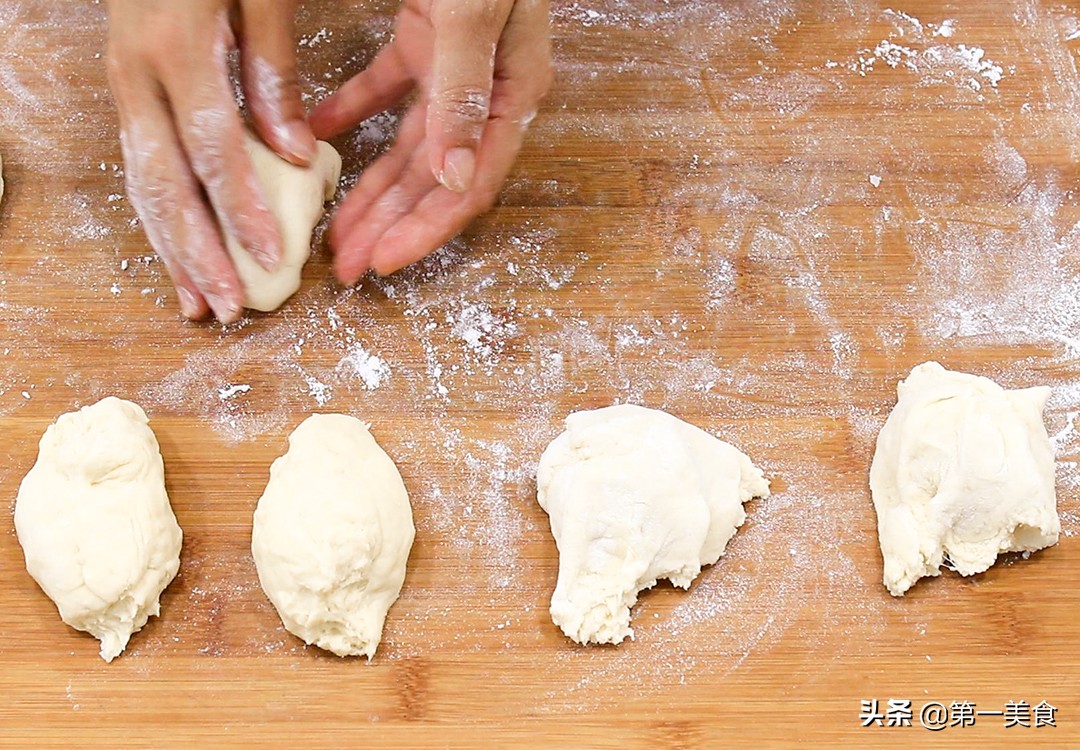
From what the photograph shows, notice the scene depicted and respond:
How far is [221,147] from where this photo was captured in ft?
5.53

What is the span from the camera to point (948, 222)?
6.47 ft

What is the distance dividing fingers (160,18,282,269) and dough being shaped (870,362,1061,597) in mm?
1076

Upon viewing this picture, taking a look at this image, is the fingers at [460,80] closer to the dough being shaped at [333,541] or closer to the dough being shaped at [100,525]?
the dough being shaped at [333,541]

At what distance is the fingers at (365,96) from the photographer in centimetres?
194

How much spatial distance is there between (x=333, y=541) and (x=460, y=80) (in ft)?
2.36

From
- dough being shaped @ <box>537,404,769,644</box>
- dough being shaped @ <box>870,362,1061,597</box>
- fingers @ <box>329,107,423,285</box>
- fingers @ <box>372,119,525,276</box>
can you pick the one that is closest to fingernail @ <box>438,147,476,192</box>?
fingers @ <box>372,119,525,276</box>

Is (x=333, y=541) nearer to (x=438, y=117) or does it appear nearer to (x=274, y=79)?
(x=438, y=117)

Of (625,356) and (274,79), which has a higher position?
(274,79)

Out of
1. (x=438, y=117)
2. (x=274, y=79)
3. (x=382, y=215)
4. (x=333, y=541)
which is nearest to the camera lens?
(x=333, y=541)

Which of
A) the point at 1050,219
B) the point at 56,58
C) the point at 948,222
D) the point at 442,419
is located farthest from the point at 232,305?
the point at 1050,219

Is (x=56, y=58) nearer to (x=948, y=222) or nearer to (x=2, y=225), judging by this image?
(x=2, y=225)

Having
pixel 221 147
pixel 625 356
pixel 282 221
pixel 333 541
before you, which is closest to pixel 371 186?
pixel 282 221

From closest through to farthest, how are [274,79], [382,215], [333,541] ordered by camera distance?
[333,541]
[274,79]
[382,215]

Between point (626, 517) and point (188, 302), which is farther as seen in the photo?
point (188, 302)
